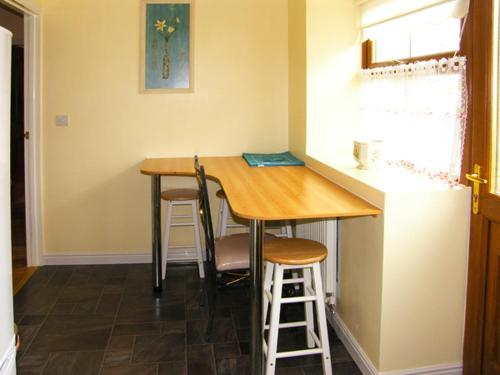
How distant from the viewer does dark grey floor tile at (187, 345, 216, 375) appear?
9.07 ft

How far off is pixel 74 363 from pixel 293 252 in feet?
4.24

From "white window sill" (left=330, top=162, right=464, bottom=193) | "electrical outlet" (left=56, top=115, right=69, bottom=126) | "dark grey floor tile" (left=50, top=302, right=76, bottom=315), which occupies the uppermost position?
"electrical outlet" (left=56, top=115, right=69, bottom=126)

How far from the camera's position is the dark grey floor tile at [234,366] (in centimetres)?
276

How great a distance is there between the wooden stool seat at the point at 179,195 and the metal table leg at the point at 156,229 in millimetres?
187

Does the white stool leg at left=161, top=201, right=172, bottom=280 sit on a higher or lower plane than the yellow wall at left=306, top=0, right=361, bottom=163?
lower

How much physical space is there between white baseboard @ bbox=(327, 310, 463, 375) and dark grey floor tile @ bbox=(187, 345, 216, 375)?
2.41 feet

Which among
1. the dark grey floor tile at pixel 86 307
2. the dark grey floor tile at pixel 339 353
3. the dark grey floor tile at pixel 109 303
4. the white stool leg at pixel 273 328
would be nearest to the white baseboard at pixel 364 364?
the dark grey floor tile at pixel 339 353

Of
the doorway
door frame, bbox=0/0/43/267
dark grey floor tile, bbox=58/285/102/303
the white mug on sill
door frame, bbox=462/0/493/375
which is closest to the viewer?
door frame, bbox=462/0/493/375

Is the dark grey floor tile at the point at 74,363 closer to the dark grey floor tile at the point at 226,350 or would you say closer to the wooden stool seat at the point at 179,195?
the dark grey floor tile at the point at 226,350

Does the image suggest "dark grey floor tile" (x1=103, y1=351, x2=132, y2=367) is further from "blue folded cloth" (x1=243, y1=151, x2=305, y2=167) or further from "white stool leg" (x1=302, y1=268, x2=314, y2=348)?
"blue folded cloth" (x1=243, y1=151, x2=305, y2=167)

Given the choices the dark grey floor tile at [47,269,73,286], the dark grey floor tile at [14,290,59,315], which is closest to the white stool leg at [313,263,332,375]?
the dark grey floor tile at [14,290,59,315]

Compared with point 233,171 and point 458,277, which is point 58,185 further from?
point 458,277

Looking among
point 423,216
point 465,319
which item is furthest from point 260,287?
point 465,319

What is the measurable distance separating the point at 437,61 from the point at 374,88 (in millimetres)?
824
